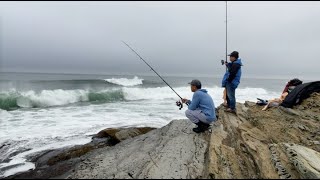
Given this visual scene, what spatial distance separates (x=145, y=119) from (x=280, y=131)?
6192 millimetres

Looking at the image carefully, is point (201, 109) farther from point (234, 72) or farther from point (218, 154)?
point (234, 72)

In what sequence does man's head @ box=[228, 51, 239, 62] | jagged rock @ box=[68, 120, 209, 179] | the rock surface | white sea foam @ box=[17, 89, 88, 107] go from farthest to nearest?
white sea foam @ box=[17, 89, 88, 107]
man's head @ box=[228, 51, 239, 62]
the rock surface
jagged rock @ box=[68, 120, 209, 179]

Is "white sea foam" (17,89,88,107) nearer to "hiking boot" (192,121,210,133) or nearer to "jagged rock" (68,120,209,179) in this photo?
"jagged rock" (68,120,209,179)

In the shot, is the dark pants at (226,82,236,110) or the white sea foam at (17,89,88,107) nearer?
the dark pants at (226,82,236,110)

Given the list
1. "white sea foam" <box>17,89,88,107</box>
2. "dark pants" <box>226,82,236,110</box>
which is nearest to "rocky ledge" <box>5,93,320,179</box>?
"dark pants" <box>226,82,236,110</box>

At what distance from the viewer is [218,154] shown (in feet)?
14.2

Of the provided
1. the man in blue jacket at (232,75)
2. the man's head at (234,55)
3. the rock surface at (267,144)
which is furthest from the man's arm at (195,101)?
the man's head at (234,55)

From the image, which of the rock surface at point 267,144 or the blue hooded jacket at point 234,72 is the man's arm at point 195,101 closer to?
the rock surface at point 267,144

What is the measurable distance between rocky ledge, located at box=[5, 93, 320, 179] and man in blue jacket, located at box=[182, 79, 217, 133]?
22cm

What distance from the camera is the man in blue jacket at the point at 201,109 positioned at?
5.51 meters

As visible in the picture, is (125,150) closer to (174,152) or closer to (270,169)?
(174,152)

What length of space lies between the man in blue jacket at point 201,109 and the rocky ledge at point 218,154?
0.22m

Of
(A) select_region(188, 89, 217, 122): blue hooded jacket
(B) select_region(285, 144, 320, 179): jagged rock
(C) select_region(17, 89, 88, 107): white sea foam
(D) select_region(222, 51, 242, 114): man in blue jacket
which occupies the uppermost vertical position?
(D) select_region(222, 51, 242, 114): man in blue jacket

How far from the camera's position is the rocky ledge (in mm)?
3857
